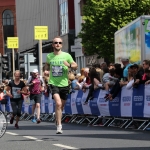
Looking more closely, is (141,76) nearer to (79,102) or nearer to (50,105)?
(79,102)

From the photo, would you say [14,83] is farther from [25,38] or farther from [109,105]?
[25,38]

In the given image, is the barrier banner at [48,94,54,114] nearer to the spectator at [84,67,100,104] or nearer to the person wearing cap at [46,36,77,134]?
the spectator at [84,67,100,104]

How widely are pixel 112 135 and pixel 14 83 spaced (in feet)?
21.0

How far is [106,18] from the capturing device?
1754 inches

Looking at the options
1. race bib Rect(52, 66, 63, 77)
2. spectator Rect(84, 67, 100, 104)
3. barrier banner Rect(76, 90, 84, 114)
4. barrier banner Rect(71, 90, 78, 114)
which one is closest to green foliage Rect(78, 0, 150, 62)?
barrier banner Rect(71, 90, 78, 114)

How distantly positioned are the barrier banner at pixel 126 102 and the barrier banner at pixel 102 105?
1225mm

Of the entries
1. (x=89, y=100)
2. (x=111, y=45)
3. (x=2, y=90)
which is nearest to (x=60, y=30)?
(x=111, y=45)

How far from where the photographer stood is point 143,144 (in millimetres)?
14180

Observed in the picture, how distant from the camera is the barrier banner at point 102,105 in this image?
22078 millimetres

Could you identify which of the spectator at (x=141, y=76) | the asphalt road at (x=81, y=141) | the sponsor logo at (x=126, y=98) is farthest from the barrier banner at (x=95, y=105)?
the asphalt road at (x=81, y=141)

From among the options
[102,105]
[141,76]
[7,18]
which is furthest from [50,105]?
[7,18]

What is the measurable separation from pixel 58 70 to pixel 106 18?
2822 cm

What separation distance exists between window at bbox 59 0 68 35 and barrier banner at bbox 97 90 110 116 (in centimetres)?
4376

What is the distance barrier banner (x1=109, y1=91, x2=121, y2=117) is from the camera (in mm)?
21141
